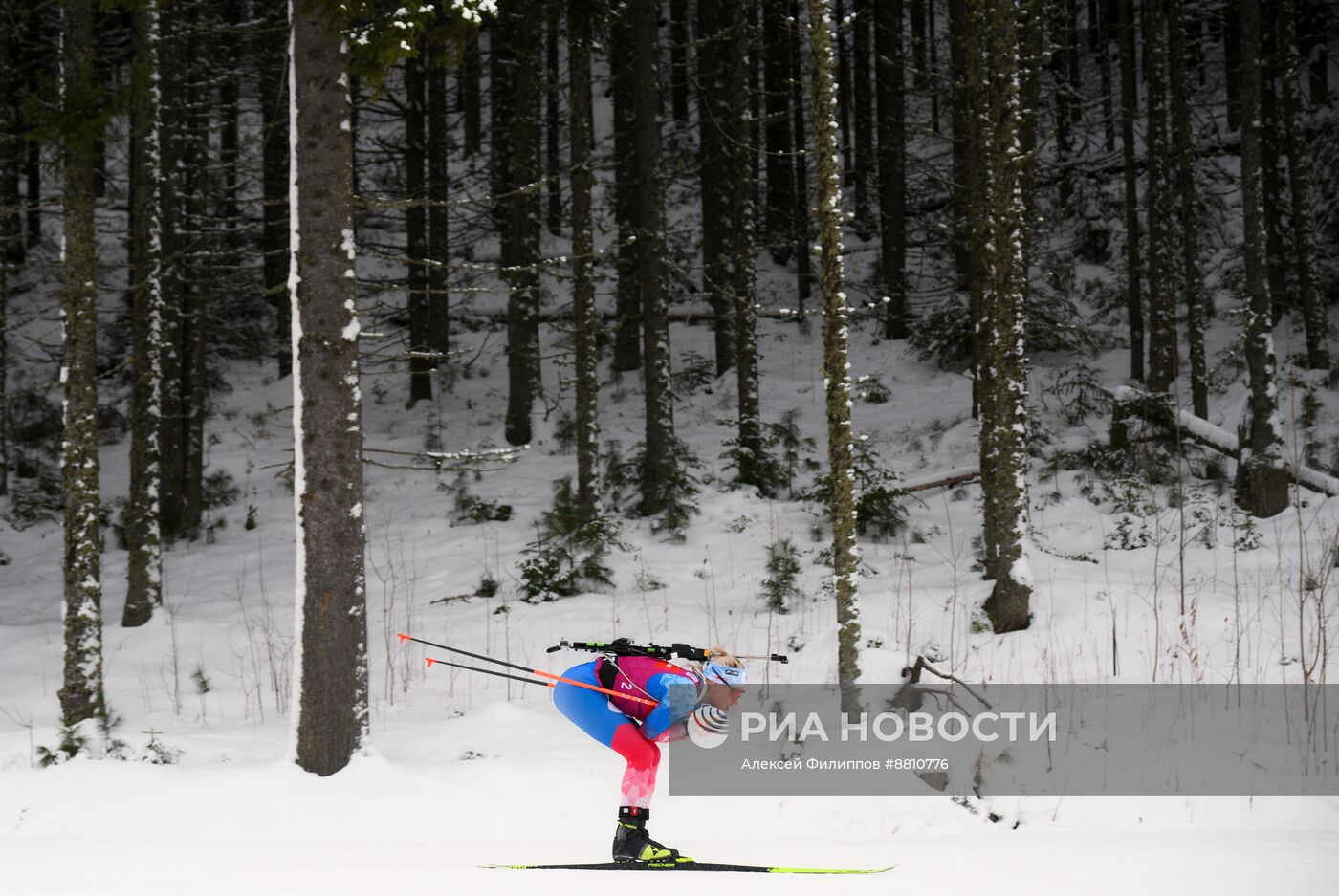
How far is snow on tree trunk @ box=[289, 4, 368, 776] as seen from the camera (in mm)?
6484

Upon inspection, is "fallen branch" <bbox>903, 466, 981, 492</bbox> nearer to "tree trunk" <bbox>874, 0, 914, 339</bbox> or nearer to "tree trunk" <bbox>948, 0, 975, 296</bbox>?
"tree trunk" <bbox>948, 0, 975, 296</bbox>

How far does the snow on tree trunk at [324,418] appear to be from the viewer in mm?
6484

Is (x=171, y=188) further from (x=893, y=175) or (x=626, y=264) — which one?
(x=893, y=175)

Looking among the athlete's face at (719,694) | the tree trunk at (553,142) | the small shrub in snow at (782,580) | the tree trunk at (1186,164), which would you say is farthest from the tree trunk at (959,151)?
the athlete's face at (719,694)

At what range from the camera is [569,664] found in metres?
9.08

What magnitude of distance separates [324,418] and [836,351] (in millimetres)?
3527

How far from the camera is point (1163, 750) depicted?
6910 millimetres

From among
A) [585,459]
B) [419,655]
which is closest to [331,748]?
[419,655]

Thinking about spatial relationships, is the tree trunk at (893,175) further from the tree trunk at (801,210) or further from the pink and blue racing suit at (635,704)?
the pink and blue racing suit at (635,704)

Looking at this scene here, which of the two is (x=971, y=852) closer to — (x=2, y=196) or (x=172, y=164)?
(x=172, y=164)

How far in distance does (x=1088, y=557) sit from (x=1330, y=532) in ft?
8.43

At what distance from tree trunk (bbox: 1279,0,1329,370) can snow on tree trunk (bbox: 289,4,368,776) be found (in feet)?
55.8

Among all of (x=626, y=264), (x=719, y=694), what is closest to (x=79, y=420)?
(x=719, y=694)

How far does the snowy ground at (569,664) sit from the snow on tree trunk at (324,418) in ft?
1.14
